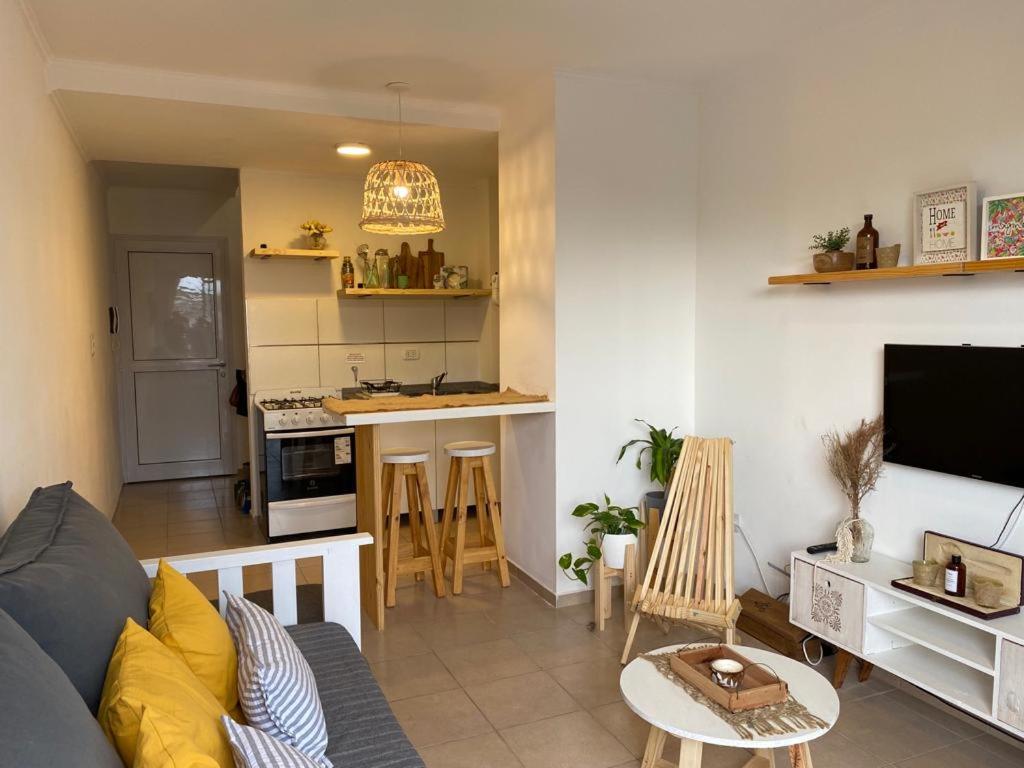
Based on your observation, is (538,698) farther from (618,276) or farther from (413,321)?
(413,321)

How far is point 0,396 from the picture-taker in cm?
209

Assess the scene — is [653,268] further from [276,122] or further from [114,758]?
[114,758]

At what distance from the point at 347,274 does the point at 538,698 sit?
3.30 meters

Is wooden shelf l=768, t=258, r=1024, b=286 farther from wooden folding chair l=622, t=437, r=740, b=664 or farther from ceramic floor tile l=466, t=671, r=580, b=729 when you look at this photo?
ceramic floor tile l=466, t=671, r=580, b=729

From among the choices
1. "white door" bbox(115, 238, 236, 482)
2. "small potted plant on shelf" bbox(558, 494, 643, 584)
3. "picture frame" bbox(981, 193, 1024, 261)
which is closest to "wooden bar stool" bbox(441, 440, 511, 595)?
"small potted plant on shelf" bbox(558, 494, 643, 584)

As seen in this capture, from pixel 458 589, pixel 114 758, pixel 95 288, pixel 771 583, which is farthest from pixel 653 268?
pixel 95 288

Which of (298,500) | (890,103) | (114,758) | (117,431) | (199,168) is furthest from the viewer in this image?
(117,431)

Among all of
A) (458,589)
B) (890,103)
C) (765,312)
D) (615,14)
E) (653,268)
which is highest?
(615,14)

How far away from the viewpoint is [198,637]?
1627 mm

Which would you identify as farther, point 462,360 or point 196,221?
point 196,221

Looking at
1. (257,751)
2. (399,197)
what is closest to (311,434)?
(399,197)

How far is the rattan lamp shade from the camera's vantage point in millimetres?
3471

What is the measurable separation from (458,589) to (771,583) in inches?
59.7

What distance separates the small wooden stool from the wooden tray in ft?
6.05
